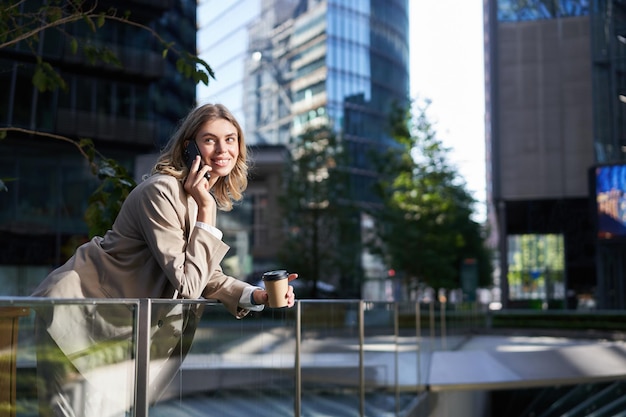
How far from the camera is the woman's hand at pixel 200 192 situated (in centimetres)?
367

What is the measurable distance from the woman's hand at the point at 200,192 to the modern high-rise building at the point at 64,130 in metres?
27.2

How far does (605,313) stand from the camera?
2962 centimetres

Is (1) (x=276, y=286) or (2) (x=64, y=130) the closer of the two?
(1) (x=276, y=286)

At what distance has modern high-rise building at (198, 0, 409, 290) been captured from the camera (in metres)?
65.9

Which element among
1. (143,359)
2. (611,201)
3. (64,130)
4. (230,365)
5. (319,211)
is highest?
(64,130)

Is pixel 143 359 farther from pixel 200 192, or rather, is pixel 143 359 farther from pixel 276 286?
pixel 200 192

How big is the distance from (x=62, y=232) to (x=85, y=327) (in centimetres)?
3158

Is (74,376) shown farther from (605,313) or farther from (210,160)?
(605,313)

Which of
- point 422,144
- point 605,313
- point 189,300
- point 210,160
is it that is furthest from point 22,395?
point 422,144

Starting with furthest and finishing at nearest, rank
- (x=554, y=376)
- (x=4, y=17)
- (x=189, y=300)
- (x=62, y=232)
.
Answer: (x=62, y=232) < (x=554, y=376) < (x=4, y=17) < (x=189, y=300)

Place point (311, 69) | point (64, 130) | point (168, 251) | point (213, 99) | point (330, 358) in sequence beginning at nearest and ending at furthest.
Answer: point (168, 251) → point (213, 99) → point (330, 358) → point (64, 130) → point (311, 69)

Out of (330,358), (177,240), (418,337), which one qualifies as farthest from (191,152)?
(418,337)

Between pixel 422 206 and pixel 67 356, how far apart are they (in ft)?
123

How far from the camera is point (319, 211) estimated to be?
4084 cm
